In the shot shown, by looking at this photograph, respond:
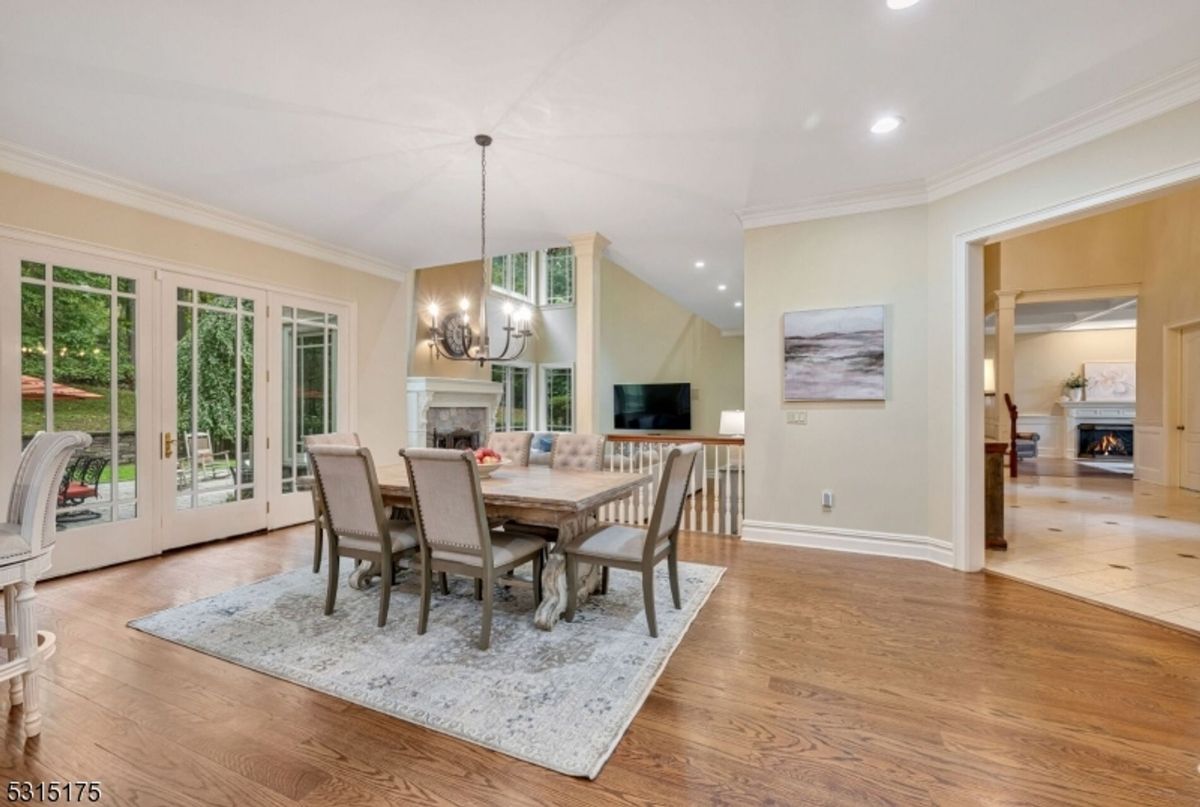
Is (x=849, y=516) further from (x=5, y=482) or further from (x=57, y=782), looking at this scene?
(x=5, y=482)

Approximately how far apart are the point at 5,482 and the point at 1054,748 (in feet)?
17.8

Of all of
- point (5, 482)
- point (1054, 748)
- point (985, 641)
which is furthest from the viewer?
point (5, 482)

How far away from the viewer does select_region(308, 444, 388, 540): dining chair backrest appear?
2.64 meters

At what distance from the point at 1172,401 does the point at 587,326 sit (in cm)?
759

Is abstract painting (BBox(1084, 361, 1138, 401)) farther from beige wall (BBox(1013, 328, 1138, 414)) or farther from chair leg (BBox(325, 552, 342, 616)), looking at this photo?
chair leg (BBox(325, 552, 342, 616))

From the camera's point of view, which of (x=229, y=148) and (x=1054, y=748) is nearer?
(x=1054, y=748)

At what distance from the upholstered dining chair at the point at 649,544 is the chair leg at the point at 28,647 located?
2.03m

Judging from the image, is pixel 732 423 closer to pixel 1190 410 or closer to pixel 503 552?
pixel 1190 410

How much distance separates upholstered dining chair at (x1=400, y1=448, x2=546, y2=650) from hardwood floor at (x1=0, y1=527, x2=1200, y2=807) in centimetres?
68

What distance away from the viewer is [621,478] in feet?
10.6

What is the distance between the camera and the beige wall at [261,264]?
3369 millimetres

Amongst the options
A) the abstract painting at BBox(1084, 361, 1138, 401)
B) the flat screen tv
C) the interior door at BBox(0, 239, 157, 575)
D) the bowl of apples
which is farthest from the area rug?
the abstract painting at BBox(1084, 361, 1138, 401)

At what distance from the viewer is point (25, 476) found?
1.91m

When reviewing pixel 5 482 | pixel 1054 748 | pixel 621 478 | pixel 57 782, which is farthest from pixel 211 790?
pixel 5 482
